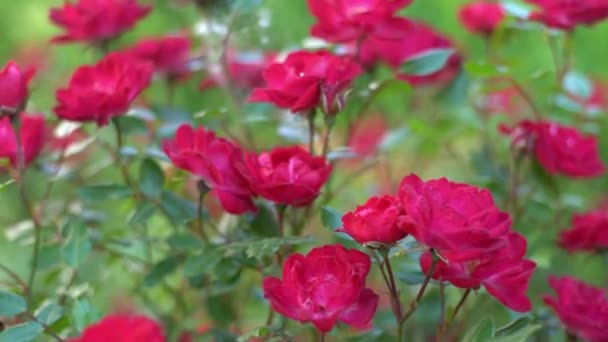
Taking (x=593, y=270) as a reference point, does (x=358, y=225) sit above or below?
above

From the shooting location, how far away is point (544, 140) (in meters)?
0.98

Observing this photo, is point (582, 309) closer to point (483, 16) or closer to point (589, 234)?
point (589, 234)

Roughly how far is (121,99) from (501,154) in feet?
2.57

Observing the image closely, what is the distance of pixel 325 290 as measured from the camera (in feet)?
2.22

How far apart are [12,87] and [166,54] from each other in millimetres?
398

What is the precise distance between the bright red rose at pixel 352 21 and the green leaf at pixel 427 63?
64 mm

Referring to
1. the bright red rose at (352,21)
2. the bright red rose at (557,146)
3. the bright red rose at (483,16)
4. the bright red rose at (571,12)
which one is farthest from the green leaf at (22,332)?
the bright red rose at (483,16)

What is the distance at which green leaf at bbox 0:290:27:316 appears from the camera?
2.54ft

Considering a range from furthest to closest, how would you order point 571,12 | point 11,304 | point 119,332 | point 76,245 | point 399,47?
point 399,47
point 571,12
point 76,245
point 11,304
point 119,332

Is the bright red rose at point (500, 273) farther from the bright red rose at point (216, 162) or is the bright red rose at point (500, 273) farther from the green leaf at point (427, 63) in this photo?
the green leaf at point (427, 63)

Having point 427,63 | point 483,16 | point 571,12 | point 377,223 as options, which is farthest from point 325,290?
point 483,16

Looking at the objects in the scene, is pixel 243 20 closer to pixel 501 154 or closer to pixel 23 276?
pixel 501 154

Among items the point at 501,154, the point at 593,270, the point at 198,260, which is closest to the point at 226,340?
the point at 198,260

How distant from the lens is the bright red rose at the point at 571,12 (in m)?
1.04
